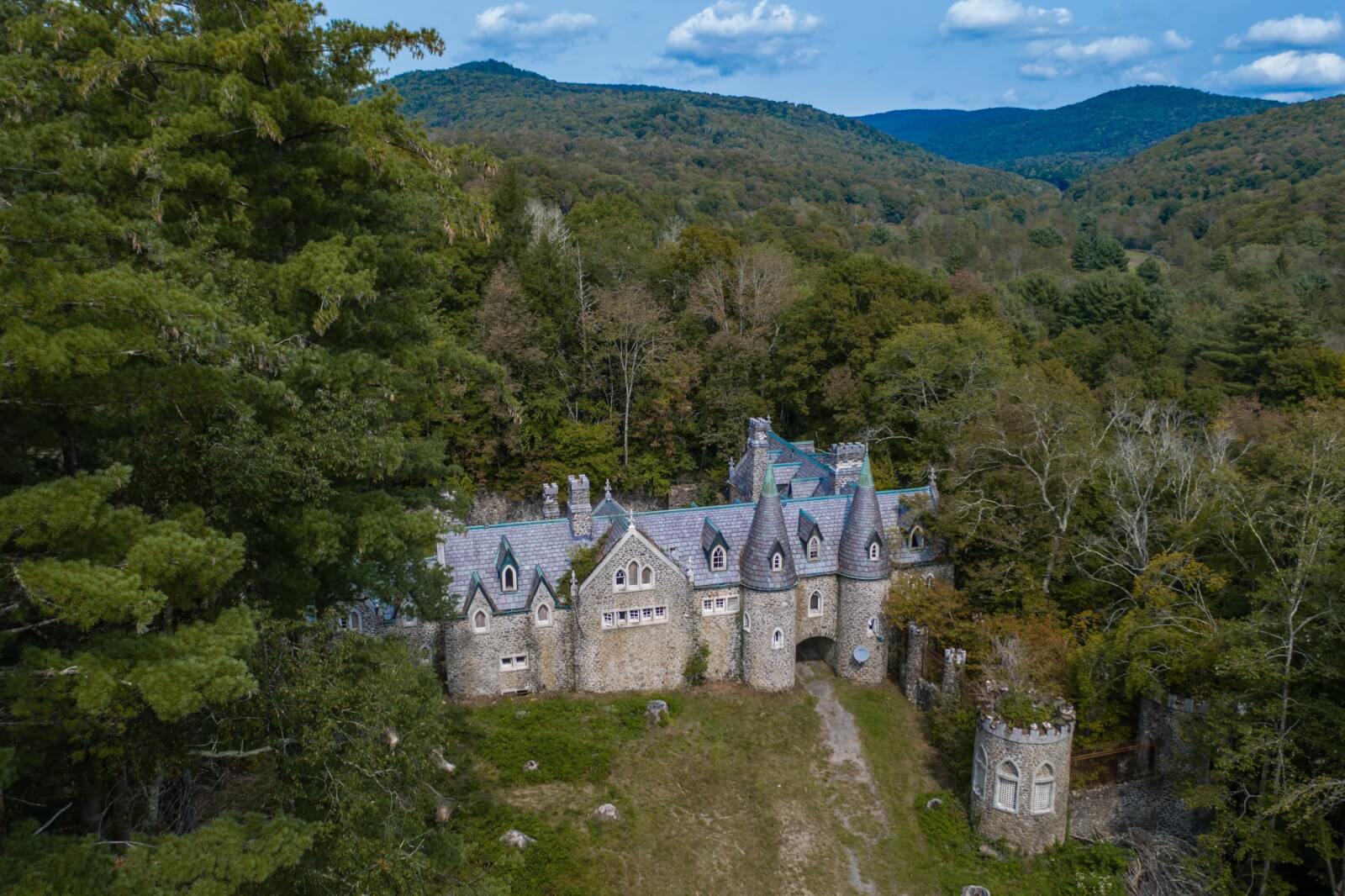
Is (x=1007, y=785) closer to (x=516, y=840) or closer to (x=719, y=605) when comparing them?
(x=719, y=605)

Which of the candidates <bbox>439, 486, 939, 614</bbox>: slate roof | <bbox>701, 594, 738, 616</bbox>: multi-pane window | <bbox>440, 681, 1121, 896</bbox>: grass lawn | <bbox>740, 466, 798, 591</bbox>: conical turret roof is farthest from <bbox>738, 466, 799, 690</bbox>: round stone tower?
<bbox>440, 681, 1121, 896</bbox>: grass lawn

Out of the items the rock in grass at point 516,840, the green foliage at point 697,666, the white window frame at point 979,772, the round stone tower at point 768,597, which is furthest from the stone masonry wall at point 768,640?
the rock in grass at point 516,840

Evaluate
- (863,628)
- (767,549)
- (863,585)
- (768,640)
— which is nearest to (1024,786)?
(863,628)

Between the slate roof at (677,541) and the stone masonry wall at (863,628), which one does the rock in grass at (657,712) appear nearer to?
the slate roof at (677,541)

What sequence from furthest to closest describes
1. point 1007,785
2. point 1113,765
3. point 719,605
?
point 719,605 → point 1113,765 → point 1007,785

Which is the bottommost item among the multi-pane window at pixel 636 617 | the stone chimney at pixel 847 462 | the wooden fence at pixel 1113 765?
the wooden fence at pixel 1113 765

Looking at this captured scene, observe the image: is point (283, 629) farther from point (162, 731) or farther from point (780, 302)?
point (780, 302)
